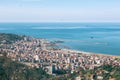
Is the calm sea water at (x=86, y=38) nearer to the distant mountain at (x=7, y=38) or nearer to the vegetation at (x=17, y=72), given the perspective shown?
the distant mountain at (x=7, y=38)

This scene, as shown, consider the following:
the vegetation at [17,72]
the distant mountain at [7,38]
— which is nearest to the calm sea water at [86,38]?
the distant mountain at [7,38]

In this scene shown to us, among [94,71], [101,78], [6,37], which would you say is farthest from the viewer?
[6,37]

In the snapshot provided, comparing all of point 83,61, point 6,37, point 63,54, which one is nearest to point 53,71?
point 83,61

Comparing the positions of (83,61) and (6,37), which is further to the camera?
(6,37)

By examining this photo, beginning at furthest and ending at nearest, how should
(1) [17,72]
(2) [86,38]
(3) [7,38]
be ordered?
(2) [86,38] < (3) [7,38] < (1) [17,72]

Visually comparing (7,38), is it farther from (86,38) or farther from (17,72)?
(17,72)

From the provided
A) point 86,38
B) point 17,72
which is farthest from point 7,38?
point 17,72

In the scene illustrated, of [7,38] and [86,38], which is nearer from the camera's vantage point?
[7,38]

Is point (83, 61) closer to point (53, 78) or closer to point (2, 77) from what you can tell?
point (53, 78)

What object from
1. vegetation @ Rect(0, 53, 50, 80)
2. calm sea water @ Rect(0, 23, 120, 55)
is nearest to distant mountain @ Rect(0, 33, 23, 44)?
calm sea water @ Rect(0, 23, 120, 55)

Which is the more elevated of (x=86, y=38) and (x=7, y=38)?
(x=7, y=38)

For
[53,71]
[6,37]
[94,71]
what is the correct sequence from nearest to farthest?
[94,71]
[53,71]
[6,37]
